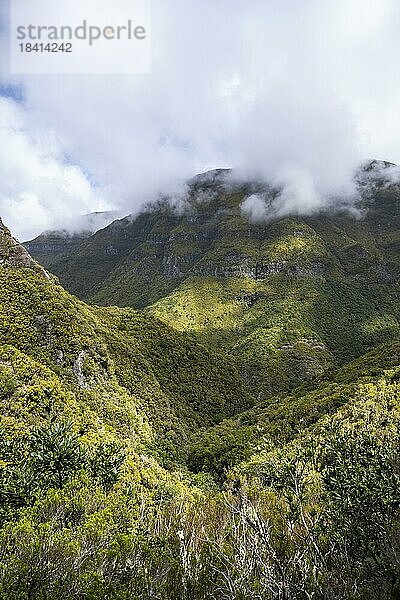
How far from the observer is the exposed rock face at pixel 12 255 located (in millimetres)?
81688

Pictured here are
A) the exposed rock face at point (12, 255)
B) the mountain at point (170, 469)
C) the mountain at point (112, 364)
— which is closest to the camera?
the mountain at point (170, 469)

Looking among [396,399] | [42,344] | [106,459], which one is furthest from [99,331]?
[396,399]

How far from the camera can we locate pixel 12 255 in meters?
83.2

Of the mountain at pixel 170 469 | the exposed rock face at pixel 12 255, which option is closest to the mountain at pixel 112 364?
the exposed rock face at pixel 12 255

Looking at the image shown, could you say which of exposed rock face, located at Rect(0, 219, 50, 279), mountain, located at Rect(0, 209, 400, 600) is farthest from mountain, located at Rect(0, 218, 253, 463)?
mountain, located at Rect(0, 209, 400, 600)

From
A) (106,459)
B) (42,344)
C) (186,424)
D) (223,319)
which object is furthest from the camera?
(223,319)

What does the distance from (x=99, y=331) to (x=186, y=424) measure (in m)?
30.1

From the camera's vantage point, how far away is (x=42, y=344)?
6750 cm

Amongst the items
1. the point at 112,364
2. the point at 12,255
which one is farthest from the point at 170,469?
the point at 12,255

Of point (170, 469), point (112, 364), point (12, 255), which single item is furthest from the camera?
point (112, 364)

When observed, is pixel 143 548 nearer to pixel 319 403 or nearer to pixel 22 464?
pixel 22 464

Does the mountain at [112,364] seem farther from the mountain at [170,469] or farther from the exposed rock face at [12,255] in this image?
the mountain at [170,469]

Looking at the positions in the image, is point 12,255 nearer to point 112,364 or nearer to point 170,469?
point 112,364

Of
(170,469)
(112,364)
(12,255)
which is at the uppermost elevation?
(12,255)
